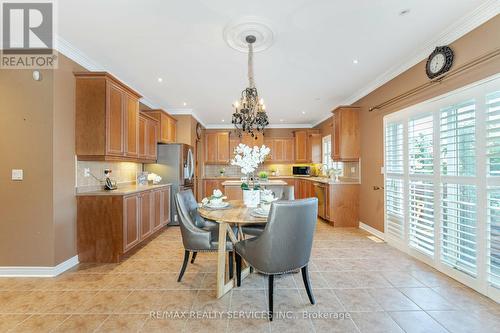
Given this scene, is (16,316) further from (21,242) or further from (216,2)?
(216,2)

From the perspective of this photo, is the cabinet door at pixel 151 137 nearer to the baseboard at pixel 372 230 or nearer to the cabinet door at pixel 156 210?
the cabinet door at pixel 156 210

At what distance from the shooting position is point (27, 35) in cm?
246

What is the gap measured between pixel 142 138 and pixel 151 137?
365 mm

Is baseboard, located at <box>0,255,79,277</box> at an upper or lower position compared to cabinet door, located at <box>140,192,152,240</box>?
lower

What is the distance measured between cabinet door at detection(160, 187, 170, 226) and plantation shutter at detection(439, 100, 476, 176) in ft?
14.2

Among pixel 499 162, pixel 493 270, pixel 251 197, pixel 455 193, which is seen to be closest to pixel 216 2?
pixel 251 197

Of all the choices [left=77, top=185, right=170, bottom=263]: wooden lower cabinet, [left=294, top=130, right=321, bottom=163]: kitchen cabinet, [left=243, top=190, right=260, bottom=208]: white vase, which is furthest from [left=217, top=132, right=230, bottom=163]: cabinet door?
[left=243, top=190, right=260, bottom=208]: white vase

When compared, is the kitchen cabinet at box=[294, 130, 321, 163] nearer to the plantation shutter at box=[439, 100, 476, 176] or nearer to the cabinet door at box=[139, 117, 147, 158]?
the plantation shutter at box=[439, 100, 476, 176]

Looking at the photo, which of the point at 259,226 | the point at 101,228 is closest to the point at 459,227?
the point at 259,226

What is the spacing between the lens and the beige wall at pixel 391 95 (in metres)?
2.18

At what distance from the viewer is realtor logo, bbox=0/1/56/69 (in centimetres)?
213

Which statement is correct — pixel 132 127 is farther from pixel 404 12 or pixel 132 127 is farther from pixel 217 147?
pixel 217 147

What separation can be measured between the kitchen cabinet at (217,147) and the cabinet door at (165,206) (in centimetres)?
295

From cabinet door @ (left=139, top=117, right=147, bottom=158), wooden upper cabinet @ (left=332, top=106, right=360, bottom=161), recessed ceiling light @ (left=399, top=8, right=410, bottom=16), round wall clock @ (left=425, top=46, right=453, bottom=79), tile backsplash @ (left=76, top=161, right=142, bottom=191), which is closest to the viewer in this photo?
recessed ceiling light @ (left=399, top=8, right=410, bottom=16)
